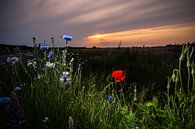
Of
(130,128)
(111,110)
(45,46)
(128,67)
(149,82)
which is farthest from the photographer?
(128,67)

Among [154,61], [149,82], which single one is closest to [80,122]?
[149,82]

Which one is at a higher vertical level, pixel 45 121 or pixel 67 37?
pixel 67 37

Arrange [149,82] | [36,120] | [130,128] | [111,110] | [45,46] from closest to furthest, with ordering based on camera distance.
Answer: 1. [36,120]
2. [130,128]
3. [111,110]
4. [45,46]
5. [149,82]

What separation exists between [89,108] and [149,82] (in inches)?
147

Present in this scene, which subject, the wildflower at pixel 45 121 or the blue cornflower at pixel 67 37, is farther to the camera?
the blue cornflower at pixel 67 37

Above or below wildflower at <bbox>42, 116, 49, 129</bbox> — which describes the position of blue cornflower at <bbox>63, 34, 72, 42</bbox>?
above

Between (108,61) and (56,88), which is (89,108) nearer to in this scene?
(56,88)

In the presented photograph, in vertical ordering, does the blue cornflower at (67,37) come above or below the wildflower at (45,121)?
above

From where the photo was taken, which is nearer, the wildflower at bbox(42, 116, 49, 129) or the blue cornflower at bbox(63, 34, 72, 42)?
the wildflower at bbox(42, 116, 49, 129)

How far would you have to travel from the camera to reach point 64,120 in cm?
361

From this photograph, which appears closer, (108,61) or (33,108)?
(33,108)

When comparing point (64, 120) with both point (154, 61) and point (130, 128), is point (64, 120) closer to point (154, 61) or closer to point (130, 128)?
point (130, 128)

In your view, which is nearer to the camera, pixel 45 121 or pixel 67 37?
pixel 45 121

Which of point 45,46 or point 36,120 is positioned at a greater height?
point 45,46
